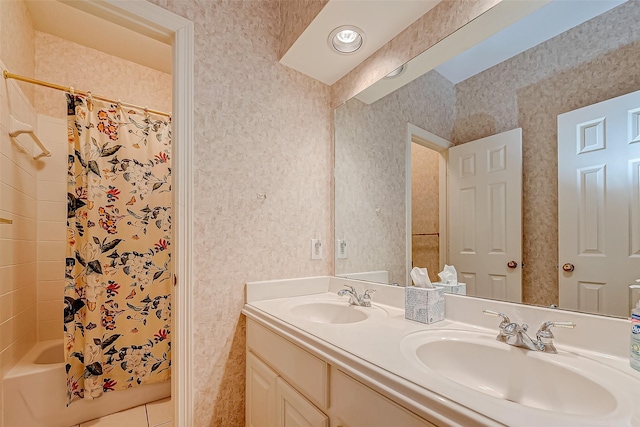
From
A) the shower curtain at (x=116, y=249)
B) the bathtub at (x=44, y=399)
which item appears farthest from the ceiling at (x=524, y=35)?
the bathtub at (x=44, y=399)

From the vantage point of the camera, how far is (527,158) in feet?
3.25

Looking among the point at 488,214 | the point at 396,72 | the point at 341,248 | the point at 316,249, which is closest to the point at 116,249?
the point at 316,249

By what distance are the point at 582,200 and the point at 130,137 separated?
2420 millimetres

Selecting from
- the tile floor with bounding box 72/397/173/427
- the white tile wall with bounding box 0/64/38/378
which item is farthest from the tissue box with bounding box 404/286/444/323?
the white tile wall with bounding box 0/64/38/378

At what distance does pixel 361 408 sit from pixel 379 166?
1.16 meters

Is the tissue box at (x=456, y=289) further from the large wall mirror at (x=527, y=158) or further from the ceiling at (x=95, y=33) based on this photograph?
the ceiling at (x=95, y=33)

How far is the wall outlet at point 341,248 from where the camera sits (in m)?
1.73

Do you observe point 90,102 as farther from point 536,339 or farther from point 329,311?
point 536,339

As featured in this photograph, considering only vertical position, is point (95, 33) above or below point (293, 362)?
above

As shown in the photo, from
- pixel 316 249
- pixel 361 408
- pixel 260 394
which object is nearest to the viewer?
pixel 361 408

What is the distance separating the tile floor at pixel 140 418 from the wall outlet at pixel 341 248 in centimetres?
146

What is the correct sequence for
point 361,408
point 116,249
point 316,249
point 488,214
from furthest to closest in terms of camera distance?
point 116,249, point 316,249, point 488,214, point 361,408

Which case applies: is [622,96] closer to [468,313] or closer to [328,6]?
[468,313]

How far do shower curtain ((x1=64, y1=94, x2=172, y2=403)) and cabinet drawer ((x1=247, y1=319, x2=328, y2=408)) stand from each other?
3.83 feet
